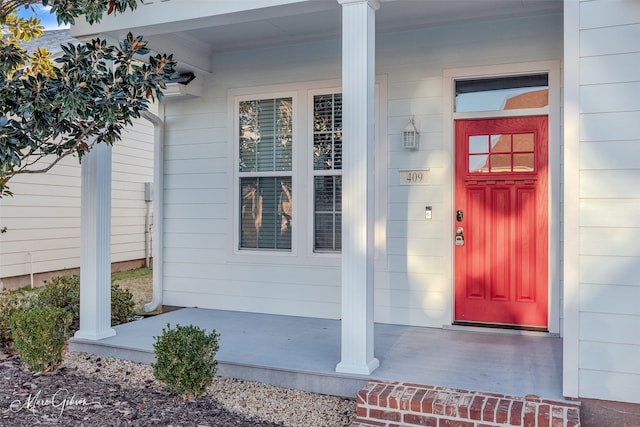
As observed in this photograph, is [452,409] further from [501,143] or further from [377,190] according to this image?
[501,143]

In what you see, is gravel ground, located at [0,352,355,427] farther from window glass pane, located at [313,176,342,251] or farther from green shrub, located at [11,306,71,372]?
window glass pane, located at [313,176,342,251]

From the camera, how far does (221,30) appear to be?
541 centimetres

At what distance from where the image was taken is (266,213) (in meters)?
5.83

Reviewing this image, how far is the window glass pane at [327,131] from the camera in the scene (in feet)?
17.9

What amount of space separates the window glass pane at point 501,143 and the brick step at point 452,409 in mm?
2426

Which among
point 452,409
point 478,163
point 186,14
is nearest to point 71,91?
point 186,14

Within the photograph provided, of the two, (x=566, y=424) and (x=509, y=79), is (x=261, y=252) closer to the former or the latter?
(x=509, y=79)

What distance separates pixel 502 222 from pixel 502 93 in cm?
118

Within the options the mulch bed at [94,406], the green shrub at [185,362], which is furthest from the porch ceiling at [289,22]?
the mulch bed at [94,406]

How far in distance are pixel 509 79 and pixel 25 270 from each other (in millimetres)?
7647

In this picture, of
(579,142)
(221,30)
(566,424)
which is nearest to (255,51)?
(221,30)

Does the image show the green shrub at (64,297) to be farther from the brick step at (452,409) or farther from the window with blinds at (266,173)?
the brick step at (452,409)

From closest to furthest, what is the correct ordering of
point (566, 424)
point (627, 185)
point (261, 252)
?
point (566, 424), point (627, 185), point (261, 252)

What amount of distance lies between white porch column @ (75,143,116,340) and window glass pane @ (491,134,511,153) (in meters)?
3.50
